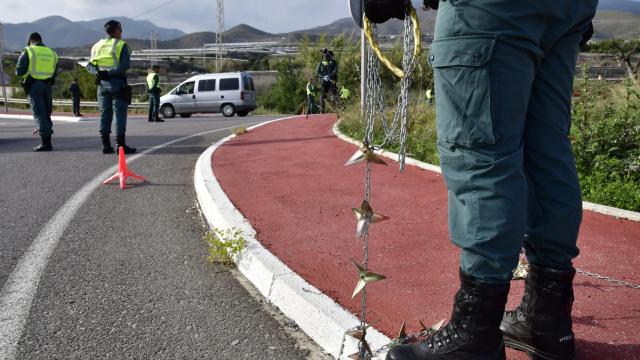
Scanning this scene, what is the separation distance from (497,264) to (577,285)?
4.54ft

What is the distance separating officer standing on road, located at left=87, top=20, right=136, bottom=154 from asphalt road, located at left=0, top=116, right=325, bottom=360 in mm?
2541

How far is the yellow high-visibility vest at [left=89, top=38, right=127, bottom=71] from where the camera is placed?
852 cm

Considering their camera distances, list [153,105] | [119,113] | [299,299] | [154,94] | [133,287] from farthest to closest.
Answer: [154,94] < [153,105] < [119,113] < [133,287] < [299,299]

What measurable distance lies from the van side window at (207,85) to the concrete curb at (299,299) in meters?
23.6

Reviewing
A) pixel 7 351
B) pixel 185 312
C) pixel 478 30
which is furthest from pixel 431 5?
pixel 7 351

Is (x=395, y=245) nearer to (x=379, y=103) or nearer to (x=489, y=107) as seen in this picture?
(x=379, y=103)

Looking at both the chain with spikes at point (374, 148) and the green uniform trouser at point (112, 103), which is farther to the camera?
the green uniform trouser at point (112, 103)

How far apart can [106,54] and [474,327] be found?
8.15 meters

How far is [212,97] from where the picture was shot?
87.6 ft

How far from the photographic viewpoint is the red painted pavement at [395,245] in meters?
2.53

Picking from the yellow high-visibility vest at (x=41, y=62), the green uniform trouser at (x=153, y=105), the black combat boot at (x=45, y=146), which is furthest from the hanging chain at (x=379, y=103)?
the green uniform trouser at (x=153, y=105)

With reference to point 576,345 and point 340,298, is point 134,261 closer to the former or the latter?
point 340,298

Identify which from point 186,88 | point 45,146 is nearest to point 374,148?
point 45,146

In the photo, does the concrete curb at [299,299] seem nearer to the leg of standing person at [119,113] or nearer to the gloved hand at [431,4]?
the gloved hand at [431,4]
